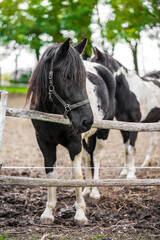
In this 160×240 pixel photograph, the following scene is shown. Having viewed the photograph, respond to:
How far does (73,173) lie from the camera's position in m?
3.55

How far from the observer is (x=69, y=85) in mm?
2873

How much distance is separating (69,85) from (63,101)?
169 mm

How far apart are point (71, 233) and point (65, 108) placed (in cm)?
130

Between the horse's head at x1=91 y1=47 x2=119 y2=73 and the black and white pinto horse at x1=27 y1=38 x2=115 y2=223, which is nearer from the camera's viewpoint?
the black and white pinto horse at x1=27 y1=38 x2=115 y2=223

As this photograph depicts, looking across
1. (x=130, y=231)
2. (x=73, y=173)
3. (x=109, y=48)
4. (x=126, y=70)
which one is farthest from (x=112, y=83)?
(x=109, y=48)

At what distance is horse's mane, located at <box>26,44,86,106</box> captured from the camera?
9.42ft

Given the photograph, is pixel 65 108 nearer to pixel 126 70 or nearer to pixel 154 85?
pixel 126 70

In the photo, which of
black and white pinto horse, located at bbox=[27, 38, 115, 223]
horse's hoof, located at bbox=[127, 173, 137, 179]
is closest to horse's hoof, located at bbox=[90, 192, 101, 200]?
black and white pinto horse, located at bbox=[27, 38, 115, 223]

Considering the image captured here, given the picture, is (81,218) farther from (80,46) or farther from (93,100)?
(80,46)

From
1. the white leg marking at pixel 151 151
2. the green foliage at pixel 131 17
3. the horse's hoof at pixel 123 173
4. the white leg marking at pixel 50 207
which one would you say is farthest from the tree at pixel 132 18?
the white leg marking at pixel 50 207

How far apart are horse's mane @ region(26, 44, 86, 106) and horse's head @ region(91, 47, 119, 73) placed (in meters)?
2.28

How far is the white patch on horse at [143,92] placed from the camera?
605cm

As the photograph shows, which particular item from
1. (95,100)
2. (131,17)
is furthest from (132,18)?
(95,100)

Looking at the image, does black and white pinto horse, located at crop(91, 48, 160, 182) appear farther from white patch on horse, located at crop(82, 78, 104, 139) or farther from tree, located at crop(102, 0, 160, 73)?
tree, located at crop(102, 0, 160, 73)
